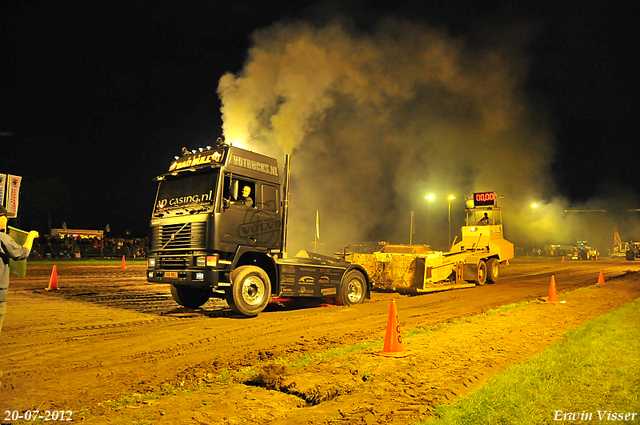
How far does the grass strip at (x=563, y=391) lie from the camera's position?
4098 mm

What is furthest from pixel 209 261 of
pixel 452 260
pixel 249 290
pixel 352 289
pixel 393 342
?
pixel 452 260

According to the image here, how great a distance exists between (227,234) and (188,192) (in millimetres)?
1452

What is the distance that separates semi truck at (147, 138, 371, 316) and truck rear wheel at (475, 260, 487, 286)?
368 inches

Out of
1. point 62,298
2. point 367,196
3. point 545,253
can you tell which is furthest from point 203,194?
point 545,253

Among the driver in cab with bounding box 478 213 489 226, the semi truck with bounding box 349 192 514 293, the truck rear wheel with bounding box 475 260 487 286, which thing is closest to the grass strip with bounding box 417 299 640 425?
the semi truck with bounding box 349 192 514 293

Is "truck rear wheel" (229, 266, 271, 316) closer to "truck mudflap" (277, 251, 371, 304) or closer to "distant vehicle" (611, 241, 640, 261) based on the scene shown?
"truck mudflap" (277, 251, 371, 304)

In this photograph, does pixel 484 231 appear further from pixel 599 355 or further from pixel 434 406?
pixel 434 406

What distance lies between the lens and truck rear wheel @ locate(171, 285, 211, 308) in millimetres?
11125

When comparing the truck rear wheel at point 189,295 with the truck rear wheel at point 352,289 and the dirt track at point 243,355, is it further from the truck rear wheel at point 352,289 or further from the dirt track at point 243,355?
the truck rear wheel at point 352,289

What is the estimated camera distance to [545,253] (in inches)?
2537

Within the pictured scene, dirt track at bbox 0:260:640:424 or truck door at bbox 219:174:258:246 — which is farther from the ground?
truck door at bbox 219:174:258:246

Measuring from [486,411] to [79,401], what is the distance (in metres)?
4.21

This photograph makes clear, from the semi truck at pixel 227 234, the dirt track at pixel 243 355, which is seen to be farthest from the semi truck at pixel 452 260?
the semi truck at pixel 227 234

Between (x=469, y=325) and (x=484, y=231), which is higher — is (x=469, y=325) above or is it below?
below
